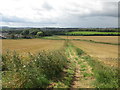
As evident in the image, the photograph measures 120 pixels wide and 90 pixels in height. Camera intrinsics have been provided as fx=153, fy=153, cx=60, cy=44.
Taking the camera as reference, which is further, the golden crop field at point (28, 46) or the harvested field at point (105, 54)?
the golden crop field at point (28, 46)

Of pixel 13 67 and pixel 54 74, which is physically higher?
pixel 13 67

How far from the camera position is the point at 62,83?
761cm

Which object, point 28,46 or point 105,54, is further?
point 28,46

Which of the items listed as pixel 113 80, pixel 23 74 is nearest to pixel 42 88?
pixel 23 74

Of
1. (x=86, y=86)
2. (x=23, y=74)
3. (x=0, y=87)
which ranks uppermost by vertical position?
(x=23, y=74)

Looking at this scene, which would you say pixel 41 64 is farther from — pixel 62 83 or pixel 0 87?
pixel 0 87

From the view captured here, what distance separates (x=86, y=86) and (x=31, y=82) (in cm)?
296

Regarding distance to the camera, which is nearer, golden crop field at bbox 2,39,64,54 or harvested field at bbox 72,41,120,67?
harvested field at bbox 72,41,120,67

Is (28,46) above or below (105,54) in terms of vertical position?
above

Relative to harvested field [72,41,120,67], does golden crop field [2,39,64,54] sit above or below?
above

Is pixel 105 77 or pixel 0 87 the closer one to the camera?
pixel 0 87

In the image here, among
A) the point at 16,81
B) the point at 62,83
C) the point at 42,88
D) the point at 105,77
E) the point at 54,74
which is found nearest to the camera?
the point at 16,81

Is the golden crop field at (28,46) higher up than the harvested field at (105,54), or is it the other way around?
the golden crop field at (28,46)

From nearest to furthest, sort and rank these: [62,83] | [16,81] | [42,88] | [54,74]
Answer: [16,81] < [42,88] < [62,83] < [54,74]
